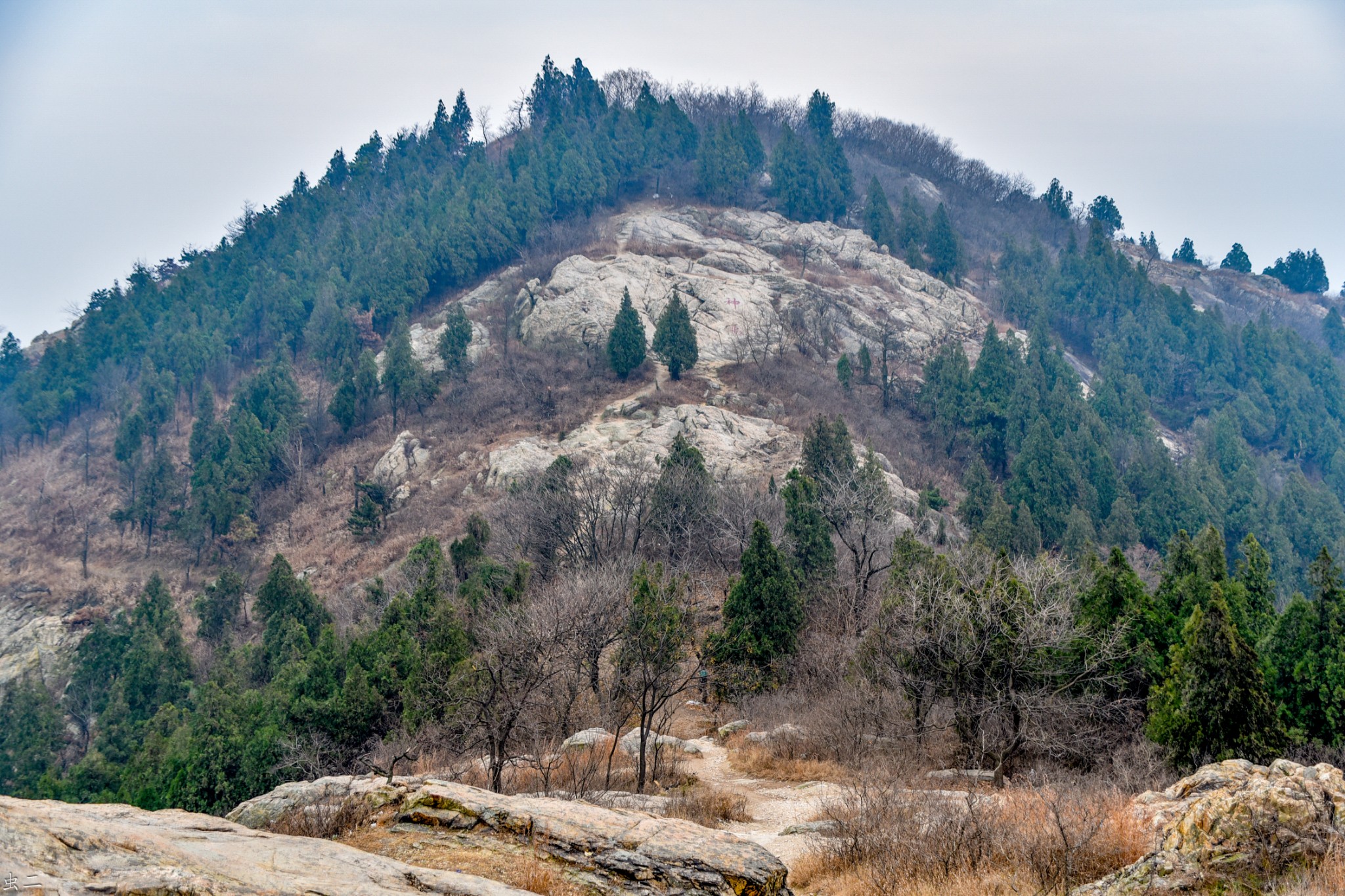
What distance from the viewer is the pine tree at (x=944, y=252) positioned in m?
76.0

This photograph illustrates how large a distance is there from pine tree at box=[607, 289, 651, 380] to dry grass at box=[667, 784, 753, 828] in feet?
130

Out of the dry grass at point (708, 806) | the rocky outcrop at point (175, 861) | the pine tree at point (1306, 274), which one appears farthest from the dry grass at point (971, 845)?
the pine tree at point (1306, 274)

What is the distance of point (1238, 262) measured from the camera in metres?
99.7

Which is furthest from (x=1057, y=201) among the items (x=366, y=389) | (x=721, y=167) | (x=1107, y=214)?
(x=366, y=389)

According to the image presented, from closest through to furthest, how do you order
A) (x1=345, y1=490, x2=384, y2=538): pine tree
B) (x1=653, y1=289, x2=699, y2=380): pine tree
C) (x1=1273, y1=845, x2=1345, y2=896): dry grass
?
(x1=1273, y1=845, x2=1345, y2=896): dry grass → (x1=345, y1=490, x2=384, y2=538): pine tree → (x1=653, y1=289, x2=699, y2=380): pine tree

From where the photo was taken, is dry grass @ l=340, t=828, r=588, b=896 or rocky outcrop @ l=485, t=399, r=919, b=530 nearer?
dry grass @ l=340, t=828, r=588, b=896

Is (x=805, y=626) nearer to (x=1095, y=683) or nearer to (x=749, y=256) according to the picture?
(x=1095, y=683)

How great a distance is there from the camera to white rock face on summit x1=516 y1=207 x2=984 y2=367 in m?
58.5

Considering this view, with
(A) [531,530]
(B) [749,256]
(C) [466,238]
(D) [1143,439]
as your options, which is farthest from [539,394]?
(D) [1143,439]

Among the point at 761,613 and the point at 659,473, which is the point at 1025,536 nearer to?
the point at 659,473

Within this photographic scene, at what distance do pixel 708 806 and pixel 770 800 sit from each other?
2.41 metres

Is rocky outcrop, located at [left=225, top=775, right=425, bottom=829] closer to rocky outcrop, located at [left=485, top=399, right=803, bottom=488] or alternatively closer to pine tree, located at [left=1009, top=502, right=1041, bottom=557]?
rocky outcrop, located at [left=485, top=399, right=803, bottom=488]

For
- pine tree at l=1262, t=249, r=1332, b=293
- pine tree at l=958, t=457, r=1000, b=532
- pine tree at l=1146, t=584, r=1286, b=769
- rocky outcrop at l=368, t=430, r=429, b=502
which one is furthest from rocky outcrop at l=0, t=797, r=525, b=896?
pine tree at l=1262, t=249, r=1332, b=293

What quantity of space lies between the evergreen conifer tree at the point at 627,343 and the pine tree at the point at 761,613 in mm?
27933
